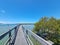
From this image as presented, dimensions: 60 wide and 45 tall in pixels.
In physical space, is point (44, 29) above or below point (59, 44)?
above

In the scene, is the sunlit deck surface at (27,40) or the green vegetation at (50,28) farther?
the green vegetation at (50,28)

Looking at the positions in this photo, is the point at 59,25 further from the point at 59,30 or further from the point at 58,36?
the point at 58,36

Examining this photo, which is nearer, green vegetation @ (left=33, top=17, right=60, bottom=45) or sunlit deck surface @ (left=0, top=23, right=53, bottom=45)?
sunlit deck surface @ (left=0, top=23, right=53, bottom=45)

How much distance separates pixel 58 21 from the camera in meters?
54.6

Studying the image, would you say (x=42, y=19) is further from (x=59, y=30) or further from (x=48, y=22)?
(x=59, y=30)

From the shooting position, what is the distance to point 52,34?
46.9 metres

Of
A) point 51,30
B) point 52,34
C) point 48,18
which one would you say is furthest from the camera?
point 48,18

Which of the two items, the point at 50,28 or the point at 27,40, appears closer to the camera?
the point at 27,40

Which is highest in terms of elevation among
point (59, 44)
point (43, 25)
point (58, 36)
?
point (43, 25)

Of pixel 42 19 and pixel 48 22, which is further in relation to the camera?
pixel 42 19

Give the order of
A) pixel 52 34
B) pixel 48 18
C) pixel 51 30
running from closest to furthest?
pixel 52 34 < pixel 51 30 < pixel 48 18

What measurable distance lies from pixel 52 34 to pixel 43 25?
21.6 feet

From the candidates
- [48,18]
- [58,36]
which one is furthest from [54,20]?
[58,36]

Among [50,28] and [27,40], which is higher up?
[27,40]
